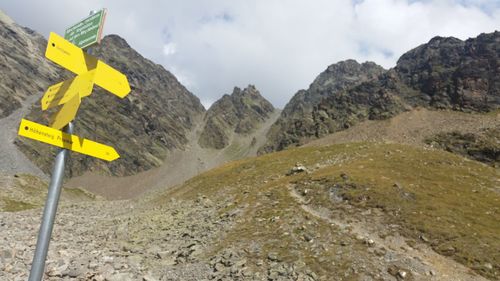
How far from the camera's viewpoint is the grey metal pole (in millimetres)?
5844

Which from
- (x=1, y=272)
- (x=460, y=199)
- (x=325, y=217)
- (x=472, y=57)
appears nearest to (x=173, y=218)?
(x=325, y=217)

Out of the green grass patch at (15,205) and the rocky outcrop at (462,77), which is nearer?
the green grass patch at (15,205)

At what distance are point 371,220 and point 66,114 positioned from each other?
3468cm

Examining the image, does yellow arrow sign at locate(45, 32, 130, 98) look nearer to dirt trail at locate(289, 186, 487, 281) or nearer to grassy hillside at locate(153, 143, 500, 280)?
grassy hillside at locate(153, 143, 500, 280)

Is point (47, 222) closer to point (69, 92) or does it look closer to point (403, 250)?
point (69, 92)

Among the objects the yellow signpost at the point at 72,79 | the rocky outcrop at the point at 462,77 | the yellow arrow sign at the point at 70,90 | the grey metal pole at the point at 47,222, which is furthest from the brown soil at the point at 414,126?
the grey metal pole at the point at 47,222

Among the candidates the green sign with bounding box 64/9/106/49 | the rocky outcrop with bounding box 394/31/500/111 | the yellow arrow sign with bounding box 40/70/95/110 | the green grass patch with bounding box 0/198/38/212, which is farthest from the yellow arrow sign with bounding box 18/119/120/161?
the rocky outcrop with bounding box 394/31/500/111

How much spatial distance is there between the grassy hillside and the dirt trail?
8 cm

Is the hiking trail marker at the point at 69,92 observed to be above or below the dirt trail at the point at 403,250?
above

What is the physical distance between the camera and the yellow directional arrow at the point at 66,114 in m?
6.41

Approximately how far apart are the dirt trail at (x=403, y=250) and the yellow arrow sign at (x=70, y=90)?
25704 mm

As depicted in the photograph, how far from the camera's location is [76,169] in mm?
197625

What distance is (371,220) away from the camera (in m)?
37.0

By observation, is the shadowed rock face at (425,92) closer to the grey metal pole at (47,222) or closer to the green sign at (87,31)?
the green sign at (87,31)
